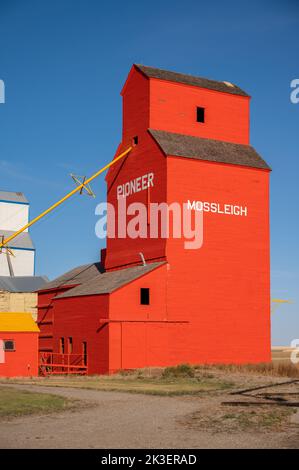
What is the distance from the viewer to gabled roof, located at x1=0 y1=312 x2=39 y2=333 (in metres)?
38.1

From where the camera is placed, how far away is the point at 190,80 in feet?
149

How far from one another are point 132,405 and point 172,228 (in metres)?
20.8

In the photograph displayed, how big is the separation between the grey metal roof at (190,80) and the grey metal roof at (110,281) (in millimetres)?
12012

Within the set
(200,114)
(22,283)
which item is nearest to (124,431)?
(200,114)

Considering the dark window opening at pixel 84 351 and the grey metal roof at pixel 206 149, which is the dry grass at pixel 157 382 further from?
the grey metal roof at pixel 206 149

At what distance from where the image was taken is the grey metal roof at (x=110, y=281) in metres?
39.6

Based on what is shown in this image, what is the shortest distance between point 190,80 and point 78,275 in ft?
55.9

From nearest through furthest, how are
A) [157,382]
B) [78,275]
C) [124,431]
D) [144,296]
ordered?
[124,431] < [157,382] < [144,296] < [78,275]

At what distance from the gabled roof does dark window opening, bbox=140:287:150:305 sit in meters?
5.96

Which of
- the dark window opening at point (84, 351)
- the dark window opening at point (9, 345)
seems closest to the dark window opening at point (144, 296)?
the dark window opening at point (84, 351)

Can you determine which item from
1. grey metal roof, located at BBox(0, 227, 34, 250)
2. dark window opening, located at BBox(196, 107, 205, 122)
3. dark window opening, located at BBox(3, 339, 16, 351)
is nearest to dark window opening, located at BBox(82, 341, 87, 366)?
dark window opening, located at BBox(3, 339, 16, 351)

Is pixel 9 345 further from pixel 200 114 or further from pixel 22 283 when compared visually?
pixel 22 283

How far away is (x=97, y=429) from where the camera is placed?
49.6ft

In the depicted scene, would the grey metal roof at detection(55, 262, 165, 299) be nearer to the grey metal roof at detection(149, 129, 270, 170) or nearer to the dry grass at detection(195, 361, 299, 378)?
the dry grass at detection(195, 361, 299, 378)
